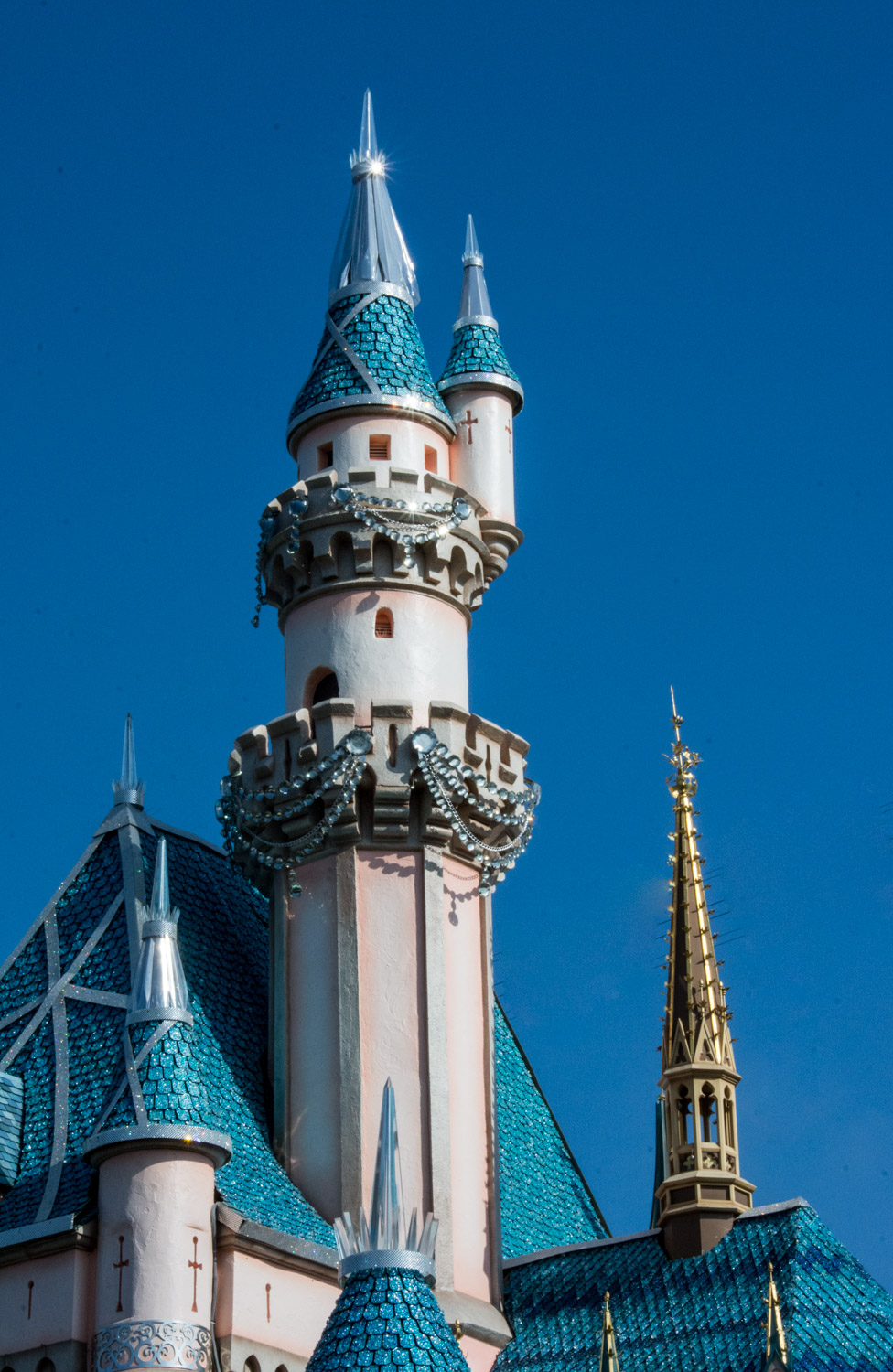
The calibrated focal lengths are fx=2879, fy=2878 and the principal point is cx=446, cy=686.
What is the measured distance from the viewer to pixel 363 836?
29.7 metres

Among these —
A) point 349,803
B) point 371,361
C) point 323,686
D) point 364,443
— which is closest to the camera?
point 349,803

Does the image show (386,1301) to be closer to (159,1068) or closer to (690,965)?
(159,1068)

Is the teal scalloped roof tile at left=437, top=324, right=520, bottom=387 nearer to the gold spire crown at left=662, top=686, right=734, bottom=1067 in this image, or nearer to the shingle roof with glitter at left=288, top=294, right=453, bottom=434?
the shingle roof with glitter at left=288, top=294, right=453, bottom=434

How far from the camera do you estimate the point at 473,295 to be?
115 feet

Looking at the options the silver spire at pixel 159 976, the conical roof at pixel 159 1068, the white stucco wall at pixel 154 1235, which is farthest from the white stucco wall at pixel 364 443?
the white stucco wall at pixel 154 1235

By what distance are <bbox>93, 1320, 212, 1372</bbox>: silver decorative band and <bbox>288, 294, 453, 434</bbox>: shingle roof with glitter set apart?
1076 cm

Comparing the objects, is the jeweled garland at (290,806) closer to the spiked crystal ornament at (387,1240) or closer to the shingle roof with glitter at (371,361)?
the shingle roof with glitter at (371,361)

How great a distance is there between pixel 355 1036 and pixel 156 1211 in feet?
12.9

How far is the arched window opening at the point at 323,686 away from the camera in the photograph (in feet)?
101

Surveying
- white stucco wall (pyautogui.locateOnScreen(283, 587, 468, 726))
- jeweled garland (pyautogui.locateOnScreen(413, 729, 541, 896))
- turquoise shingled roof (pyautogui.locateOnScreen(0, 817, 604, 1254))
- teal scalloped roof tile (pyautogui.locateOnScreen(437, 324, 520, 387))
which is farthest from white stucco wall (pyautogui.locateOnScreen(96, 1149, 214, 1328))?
teal scalloped roof tile (pyautogui.locateOnScreen(437, 324, 520, 387))

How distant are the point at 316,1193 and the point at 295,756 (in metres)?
4.52

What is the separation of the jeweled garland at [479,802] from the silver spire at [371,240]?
6.02 metres

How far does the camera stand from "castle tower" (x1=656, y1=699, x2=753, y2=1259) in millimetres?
28438

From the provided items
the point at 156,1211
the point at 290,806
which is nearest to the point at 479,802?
the point at 290,806
